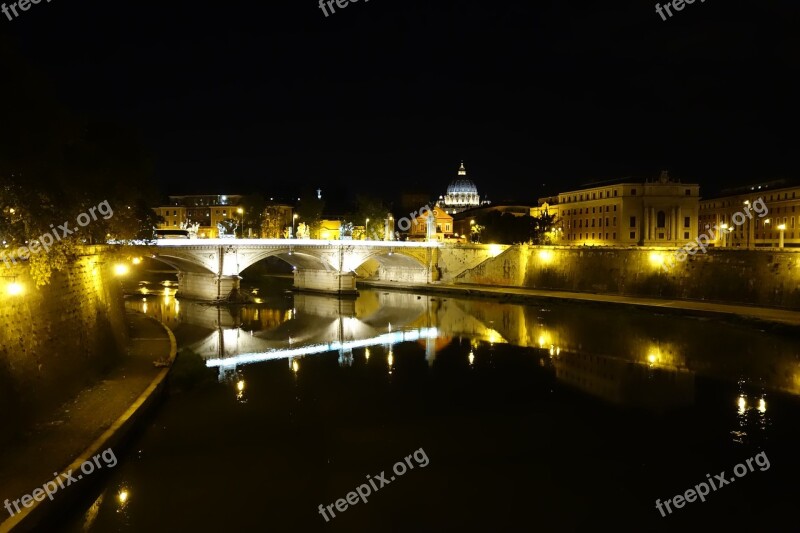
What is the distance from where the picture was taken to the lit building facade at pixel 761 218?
2628 inches

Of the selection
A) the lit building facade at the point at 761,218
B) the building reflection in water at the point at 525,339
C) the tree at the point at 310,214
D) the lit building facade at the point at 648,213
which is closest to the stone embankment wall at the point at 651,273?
the building reflection in water at the point at 525,339

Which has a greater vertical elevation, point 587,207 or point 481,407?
point 587,207

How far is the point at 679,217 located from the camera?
71438mm

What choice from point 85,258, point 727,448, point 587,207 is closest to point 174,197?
point 587,207

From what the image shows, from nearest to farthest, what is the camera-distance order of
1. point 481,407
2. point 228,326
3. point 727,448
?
point 727,448 → point 481,407 → point 228,326

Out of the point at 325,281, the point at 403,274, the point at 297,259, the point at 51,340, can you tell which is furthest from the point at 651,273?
the point at 51,340

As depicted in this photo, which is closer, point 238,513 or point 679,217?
point 238,513

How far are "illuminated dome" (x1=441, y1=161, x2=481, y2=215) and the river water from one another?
110m

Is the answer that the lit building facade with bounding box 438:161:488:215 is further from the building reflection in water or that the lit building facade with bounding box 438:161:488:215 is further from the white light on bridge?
the white light on bridge

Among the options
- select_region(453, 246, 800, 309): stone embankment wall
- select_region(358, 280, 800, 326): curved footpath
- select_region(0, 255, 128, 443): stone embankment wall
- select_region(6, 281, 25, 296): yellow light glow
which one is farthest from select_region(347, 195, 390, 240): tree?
select_region(6, 281, 25, 296): yellow light glow

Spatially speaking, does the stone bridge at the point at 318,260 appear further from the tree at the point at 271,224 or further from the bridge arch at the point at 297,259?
the tree at the point at 271,224

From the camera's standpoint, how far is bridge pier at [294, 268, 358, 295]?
55.4m

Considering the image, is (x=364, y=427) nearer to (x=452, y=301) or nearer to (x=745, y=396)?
(x=745, y=396)

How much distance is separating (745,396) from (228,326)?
27374mm
